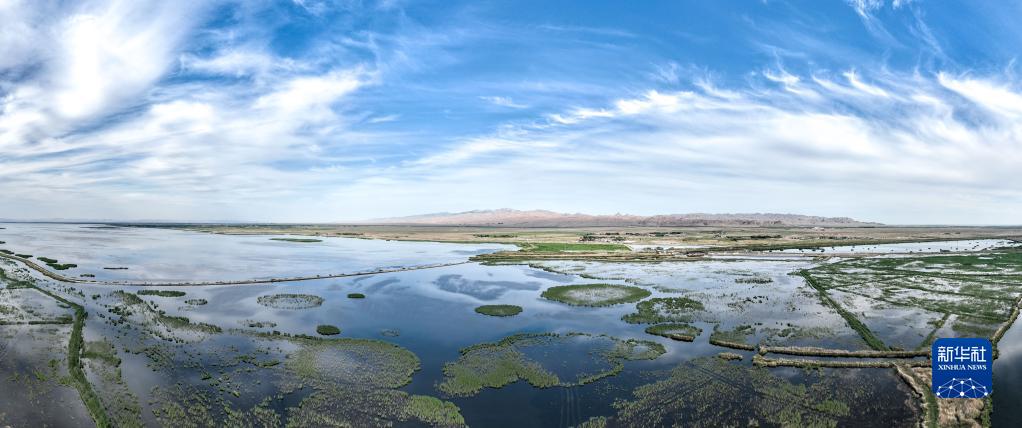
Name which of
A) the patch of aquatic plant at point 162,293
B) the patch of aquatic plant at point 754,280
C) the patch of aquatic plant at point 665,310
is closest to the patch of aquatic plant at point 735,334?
the patch of aquatic plant at point 665,310

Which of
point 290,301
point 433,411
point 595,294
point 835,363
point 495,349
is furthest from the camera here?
point 595,294

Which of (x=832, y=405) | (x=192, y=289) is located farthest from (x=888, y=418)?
(x=192, y=289)

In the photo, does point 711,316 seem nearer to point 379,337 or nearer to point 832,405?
point 832,405

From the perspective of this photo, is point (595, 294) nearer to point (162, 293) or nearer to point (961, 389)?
point (961, 389)

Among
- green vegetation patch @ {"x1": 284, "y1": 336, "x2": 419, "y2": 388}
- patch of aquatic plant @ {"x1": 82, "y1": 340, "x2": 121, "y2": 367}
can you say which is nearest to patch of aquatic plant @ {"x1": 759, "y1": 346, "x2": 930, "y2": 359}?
green vegetation patch @ {"x1": 284, "y1": 336, "x2": 419, "y2": 388}

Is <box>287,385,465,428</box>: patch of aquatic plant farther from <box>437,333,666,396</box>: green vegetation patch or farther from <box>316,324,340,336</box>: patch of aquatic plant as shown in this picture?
<box>316,324,340,336</box>: patch of aquatic plant

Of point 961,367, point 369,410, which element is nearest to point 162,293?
point 369,410
